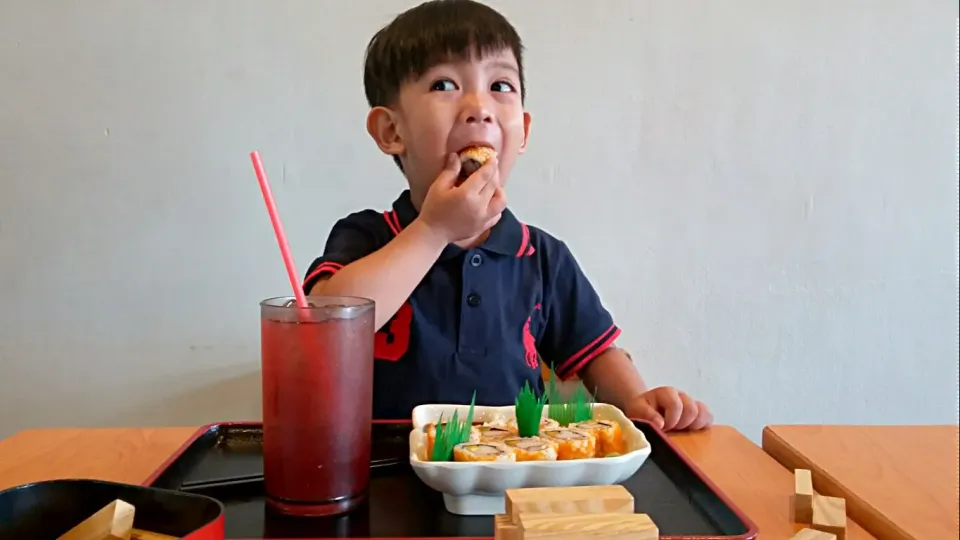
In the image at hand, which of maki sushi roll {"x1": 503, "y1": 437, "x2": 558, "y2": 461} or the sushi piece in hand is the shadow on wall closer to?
the sushi piece in hand

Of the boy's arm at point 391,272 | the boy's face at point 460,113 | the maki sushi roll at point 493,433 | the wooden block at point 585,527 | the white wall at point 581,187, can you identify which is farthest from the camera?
the white wall at point 581,187

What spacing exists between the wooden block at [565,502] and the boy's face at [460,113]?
1.93 ft

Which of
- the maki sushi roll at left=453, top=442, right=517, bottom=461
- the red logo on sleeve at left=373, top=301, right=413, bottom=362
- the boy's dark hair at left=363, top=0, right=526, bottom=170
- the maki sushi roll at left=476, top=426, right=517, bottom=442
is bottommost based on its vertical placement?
the maki sushi roll at left=476, top=426, right=517, bottom=442

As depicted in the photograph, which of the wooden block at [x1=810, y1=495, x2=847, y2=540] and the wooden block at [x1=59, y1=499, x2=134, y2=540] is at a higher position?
the wooden block at [x1=59, y1=499, x2=134, y2=540]

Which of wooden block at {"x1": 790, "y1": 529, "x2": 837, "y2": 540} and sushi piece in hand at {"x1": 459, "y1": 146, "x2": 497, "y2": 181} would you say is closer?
wooden block at {"x1": 790, "y1": 529, "x2": 837, "y2": 540}

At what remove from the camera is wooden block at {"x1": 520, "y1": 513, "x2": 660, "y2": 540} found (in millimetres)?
391

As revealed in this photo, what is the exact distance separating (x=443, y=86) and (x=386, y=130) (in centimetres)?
12

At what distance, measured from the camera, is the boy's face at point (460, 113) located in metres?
0.95

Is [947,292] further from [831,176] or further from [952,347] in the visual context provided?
[831,176]

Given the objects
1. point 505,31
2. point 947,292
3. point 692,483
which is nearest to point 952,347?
point 947,292

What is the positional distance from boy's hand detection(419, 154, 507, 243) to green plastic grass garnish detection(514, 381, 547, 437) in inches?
9.9

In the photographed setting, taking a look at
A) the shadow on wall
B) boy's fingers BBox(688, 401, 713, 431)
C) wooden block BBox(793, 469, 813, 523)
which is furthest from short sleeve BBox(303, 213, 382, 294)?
the shadow on wall

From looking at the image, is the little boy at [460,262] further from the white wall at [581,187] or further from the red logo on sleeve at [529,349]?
the white wall at [581,187]

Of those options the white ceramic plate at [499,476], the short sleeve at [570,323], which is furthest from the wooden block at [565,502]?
the short sleeve at [570,323]
